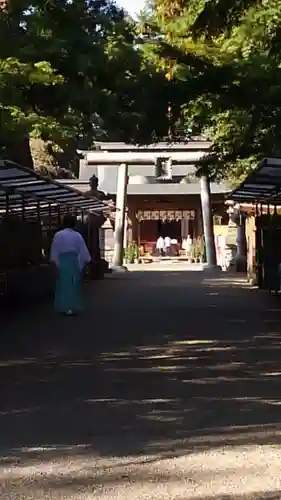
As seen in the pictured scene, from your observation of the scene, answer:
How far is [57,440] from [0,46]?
1290cm

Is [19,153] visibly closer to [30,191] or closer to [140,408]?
[30,191]

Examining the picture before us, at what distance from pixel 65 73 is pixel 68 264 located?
5.63 m

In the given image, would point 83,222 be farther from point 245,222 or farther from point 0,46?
point 0,46

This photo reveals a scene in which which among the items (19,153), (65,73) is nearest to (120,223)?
(19,153)

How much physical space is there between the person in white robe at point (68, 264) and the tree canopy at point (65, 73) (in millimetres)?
2822

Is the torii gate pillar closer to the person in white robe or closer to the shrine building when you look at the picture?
the shrine building

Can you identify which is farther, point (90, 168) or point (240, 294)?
point (90, 168)

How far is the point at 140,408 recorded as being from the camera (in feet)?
24.2

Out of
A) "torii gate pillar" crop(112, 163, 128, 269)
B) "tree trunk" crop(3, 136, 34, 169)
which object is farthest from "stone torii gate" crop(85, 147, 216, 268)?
"tree trunk" crop(3, 136, 34, 169)

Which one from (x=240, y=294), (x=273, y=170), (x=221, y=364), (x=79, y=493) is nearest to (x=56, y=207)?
(x=240, y=294)

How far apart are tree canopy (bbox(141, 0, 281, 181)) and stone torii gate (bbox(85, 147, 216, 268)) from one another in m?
15.9

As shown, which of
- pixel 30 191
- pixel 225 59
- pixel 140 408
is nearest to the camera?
pixel 140 408

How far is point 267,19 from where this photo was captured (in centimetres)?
1383

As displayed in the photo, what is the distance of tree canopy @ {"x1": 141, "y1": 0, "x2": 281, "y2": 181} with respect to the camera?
1388 cm
